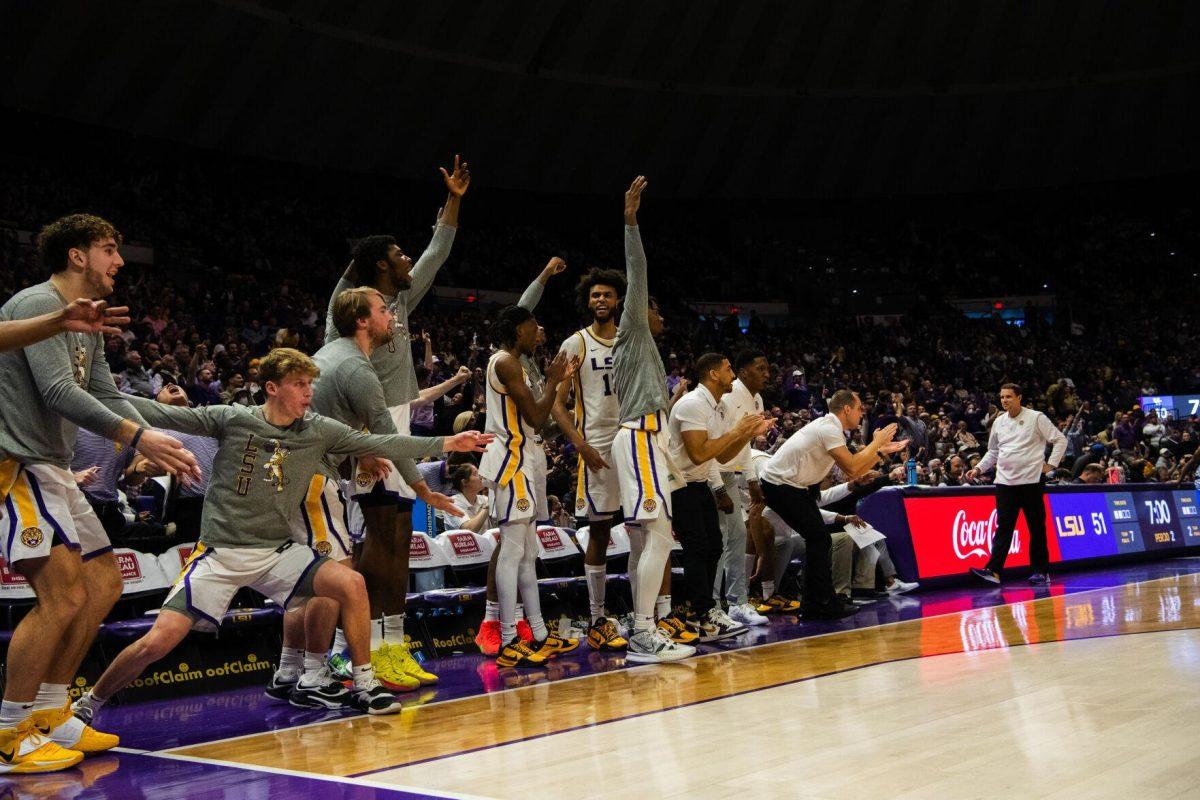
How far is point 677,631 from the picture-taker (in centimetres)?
699

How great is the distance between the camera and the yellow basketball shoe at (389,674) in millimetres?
5754

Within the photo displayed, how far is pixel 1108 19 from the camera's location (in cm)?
2700

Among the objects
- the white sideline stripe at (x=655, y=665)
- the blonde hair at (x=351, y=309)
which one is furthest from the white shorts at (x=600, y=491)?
the blonde hair at (x=351, y=309)

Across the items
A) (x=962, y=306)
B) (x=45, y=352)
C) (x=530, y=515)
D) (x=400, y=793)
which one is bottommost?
(x=400, y=793)

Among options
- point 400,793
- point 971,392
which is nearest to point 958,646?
point 400,793

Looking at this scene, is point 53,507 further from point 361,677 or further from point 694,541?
point 694,541

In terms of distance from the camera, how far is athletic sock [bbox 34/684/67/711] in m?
4.27

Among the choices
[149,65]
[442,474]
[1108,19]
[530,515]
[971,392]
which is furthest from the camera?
[1108,19]

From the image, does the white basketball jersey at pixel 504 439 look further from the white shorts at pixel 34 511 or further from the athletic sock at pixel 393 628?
the white shorts at pixel 34 511

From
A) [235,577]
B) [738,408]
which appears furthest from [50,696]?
[738,408]

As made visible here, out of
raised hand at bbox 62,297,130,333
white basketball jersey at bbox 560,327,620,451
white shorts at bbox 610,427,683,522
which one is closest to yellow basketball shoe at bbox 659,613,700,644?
white shorts at bbox 610,427,683,522

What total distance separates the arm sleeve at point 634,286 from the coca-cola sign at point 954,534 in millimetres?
4564

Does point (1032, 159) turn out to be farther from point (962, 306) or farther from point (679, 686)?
point (679, 686)

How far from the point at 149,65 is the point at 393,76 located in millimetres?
5101
